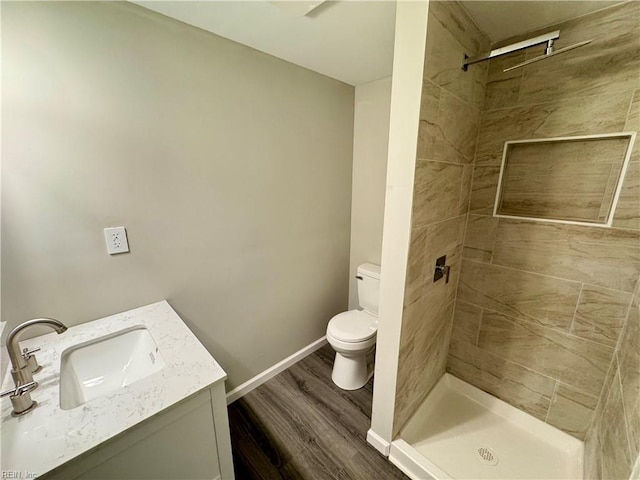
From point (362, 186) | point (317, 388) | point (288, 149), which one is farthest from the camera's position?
point (362, 186)

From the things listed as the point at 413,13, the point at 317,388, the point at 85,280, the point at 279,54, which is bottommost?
the point at 317,388

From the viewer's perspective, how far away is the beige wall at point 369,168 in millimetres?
1925

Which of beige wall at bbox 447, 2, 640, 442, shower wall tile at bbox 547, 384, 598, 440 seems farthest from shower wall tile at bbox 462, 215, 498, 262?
shower wall tile at bbox 547, 384, 598, 440

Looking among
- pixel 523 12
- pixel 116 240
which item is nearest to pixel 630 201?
pixel 523 12

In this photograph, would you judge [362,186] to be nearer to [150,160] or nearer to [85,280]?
[150,160]

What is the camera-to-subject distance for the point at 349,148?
2.12 metres

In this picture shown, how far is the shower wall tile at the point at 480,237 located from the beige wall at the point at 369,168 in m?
0.64

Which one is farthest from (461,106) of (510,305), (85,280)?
(85,280)

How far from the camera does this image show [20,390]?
0.75 metres

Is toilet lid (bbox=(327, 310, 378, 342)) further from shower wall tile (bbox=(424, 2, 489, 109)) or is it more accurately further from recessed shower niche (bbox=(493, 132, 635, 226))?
shower wall tile (bbox=(424, 2, 489, 109))

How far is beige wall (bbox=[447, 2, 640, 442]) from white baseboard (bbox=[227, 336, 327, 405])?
119cm

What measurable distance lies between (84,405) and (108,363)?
39cm

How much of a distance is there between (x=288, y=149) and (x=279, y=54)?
0.55m

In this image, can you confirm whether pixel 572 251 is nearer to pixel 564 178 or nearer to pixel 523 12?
pixel 564 178
